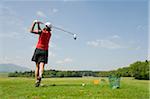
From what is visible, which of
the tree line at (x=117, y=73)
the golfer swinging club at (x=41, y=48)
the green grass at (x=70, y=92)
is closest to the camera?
the green grass at (x=70, y=92)

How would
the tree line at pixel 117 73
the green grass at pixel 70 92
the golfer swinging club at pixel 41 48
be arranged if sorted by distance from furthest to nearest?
the tree line at pixel 117 73 → the golfer swinging club at pixel 41 48 → the green grass at pixel 70 92

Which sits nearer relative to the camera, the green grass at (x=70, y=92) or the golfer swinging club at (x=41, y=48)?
the green grass at (x=70, y=92)

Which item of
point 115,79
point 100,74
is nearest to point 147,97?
point 115,79

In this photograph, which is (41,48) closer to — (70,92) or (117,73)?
(70,92)

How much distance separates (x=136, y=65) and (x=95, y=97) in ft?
127

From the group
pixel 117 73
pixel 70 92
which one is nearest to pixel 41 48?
pixel 70 92

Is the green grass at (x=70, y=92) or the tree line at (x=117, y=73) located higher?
the tree line at (x=117, y=73)

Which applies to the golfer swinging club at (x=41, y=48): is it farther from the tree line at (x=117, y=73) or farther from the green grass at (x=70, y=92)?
the tree line at (x=117, y=73)

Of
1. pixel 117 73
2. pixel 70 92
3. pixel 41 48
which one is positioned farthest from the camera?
pixel 117 73

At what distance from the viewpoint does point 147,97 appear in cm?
1029

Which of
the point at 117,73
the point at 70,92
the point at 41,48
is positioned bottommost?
the point at 70,92

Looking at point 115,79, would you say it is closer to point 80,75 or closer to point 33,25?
point 33,25

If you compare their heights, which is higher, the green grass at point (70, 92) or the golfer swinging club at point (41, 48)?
the golfer swinging club at point (41, 48)

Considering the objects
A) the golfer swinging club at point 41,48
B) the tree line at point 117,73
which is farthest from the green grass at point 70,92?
the tree line at point 117,73
